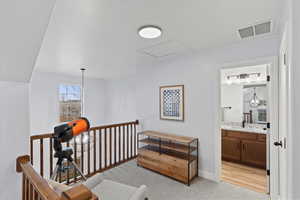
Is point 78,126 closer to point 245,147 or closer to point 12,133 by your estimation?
point 12,133

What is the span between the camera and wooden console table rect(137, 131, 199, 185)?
99.9 inches

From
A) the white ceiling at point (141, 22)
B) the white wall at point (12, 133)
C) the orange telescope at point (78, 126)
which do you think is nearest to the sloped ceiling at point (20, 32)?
the white wall at point (12, 133)

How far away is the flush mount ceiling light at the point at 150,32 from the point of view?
1.86 meters

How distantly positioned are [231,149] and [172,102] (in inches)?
69.8

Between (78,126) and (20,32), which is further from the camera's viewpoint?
(78,126)

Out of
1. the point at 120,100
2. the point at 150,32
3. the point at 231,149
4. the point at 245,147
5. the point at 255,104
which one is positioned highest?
the point at 150,32

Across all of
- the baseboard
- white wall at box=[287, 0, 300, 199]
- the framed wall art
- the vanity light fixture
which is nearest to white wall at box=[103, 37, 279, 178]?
the baseboard

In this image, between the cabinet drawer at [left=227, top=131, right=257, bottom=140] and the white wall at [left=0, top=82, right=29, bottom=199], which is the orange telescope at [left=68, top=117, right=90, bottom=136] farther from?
the cabinet drawer at [left=227, top=131, right=257, bottom=140]

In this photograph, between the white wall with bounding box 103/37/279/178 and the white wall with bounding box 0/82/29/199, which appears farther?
the white wall with bounding box 103/37/279/178

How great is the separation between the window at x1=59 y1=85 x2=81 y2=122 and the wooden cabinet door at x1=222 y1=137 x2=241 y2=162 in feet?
14.3

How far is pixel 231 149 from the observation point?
3.39 meters

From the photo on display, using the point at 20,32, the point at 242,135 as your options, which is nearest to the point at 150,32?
the point at 20,32

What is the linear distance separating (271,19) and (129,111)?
3605 millimetres

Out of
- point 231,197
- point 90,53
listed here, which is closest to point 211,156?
point 231,197
